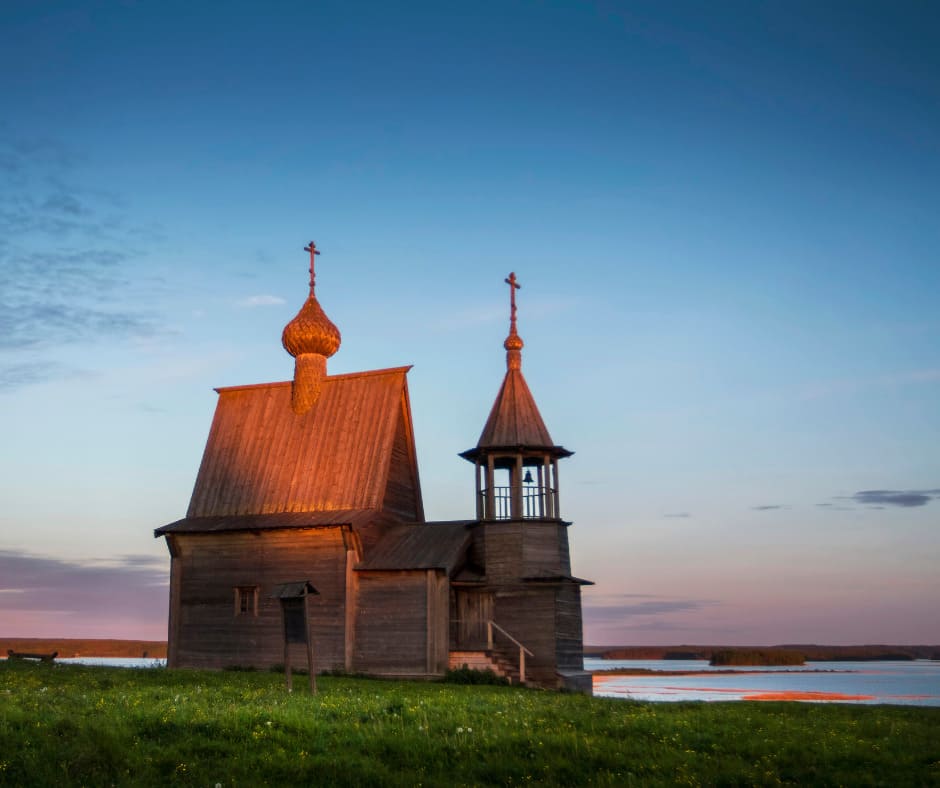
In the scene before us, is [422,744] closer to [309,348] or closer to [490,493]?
[490,493]

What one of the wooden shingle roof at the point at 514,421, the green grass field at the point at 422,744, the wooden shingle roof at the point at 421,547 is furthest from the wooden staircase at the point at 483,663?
the green grass field at the point at 422,744

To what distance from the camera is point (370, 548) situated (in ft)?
115

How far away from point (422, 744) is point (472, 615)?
63.9ft

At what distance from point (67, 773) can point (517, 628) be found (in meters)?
21.0

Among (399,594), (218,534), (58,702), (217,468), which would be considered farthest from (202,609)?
(58,702)

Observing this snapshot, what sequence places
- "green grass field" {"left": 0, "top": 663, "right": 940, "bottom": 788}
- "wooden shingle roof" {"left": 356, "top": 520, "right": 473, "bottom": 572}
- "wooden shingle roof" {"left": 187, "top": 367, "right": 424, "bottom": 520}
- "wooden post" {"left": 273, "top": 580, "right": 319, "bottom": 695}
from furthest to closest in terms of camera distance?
"wooden shingle roof" {"left": 187, "top": 367, "right": 424, "bottom": 520}, "wooden shingle roof" {"left": 356, "top": 520, "right": 473, "bottom": 572}, "wooden post" {"left": 273, "top": 580, "right": 319, "bottom": 695}, "green grass field" {"left": 0, "top": 663, "right": 940, "bottom": 788}

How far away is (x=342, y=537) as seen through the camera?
3459cm

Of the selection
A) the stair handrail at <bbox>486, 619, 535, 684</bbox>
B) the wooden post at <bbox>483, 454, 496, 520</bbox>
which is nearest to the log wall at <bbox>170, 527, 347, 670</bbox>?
the stair handrail at <bbox>486, 619, 535, 684</bbox>

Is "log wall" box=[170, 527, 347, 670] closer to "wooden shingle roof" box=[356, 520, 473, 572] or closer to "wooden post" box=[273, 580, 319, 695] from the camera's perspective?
"wooden shingle roof" box=[356, 520, 473, 572]

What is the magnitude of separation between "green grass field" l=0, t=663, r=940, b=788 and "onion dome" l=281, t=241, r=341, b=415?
2040 centimetres

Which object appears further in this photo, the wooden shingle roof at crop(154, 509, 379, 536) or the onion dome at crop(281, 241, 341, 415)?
the onion dome at crop(281, 241, 341, 415)

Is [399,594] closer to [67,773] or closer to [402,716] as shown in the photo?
[402,716]

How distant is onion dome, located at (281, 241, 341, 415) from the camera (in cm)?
4016

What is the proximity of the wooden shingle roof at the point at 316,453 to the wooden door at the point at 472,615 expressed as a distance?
4.30 m
